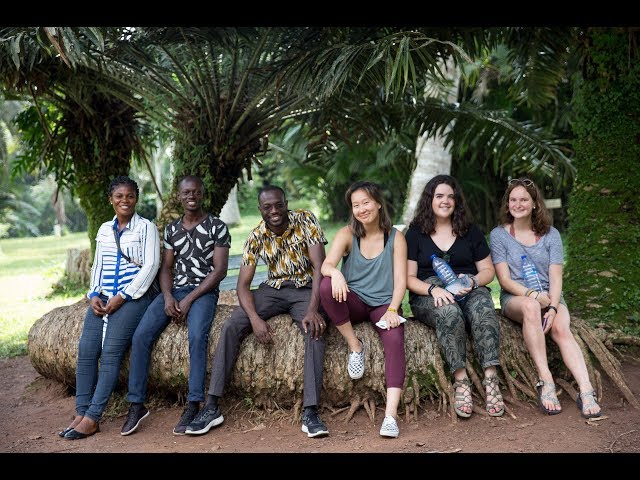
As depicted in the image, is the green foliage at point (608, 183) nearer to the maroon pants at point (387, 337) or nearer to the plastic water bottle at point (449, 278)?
the plastic water bottle at point (449, 278)

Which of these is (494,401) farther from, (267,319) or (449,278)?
(267,319)

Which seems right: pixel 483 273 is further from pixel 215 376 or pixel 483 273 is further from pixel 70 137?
pixel 70 137

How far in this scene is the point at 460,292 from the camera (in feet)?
14.8

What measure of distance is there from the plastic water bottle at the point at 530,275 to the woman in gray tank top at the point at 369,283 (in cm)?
90

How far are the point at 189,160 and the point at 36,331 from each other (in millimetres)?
2191

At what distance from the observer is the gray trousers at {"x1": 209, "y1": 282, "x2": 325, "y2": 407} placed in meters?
4.36

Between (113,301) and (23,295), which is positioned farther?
(23,295)

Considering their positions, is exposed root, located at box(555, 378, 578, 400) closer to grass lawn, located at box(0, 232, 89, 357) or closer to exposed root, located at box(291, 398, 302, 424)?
exposed root, located at box(291, 398, 302, 424)

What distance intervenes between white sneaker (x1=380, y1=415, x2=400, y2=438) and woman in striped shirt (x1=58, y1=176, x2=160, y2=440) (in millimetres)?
1922

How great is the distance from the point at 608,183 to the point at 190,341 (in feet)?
13.0

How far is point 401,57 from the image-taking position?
4.89 meters

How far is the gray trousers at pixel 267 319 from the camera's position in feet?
14.3

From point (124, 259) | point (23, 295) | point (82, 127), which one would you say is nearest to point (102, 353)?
point (124, 259)

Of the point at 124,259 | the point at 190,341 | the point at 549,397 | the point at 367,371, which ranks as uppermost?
the point at 124,259
